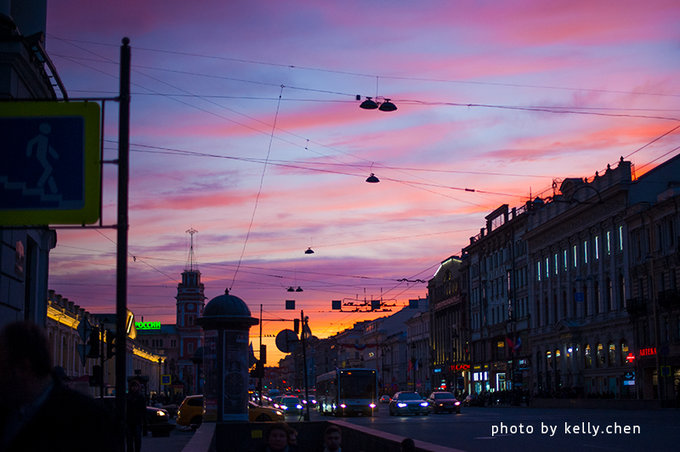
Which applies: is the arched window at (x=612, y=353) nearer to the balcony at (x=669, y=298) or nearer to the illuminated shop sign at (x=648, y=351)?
the illuminated shop sign at (x=648, y=351)

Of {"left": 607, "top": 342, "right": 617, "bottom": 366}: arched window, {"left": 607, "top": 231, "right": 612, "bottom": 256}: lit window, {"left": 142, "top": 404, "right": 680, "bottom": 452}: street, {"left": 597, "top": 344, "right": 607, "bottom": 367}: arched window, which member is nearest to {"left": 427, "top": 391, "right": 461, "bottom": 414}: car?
{"left": 607, "top": 342, "right": 617, "bottom": 366}: arched window

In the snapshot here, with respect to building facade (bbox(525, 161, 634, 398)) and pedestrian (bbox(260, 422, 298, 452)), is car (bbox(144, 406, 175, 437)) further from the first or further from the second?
building facade (bbox(525, 161, 634, 398))

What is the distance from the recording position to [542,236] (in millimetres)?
86625

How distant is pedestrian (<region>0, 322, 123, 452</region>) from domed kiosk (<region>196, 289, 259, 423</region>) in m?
24.0

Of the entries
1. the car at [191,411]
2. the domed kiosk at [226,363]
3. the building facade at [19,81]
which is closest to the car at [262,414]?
the domed kiosk at [226,363]

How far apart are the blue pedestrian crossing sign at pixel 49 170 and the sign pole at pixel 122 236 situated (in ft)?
2.79

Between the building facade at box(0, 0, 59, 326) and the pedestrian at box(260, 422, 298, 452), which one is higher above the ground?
the building facade at box(0, 0, 59, 326)

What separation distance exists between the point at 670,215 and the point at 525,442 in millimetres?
39971

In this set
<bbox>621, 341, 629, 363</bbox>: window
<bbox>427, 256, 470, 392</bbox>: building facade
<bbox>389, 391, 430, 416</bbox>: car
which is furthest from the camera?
<bbox>427, 256, 470, 392</bbox>: building facade

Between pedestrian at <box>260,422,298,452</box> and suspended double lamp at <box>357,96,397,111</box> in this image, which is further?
suspended double lamp at <box>357,96,397,111</box>

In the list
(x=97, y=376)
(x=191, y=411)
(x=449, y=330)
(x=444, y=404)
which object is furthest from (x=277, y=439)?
(x=449, y=330)

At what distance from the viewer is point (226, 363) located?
27.5m

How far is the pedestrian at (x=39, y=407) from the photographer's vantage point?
11.0 feet

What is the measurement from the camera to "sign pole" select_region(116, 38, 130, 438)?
29.7 feet
